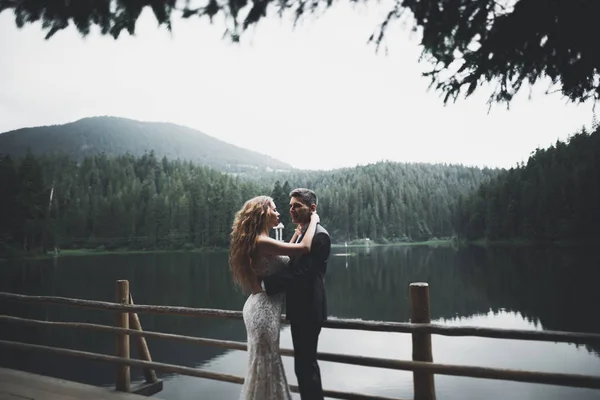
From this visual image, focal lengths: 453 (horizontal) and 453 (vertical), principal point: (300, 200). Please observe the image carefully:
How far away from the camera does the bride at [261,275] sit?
3.12 m

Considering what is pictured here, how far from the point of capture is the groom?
10.2 ft

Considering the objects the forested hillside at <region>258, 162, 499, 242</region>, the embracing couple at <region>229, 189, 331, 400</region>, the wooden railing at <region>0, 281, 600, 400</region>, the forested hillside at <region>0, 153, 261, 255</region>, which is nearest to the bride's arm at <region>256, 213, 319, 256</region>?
the embracing couple at <region>229, 189, 331, 400</region>

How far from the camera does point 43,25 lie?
267cm

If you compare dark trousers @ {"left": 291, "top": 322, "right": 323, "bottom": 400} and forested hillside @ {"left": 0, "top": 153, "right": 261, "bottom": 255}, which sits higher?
forested hillside @ {"left": 0, "top": 153, "right": 261, "bottom": 255}

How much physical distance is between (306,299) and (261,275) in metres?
0.36

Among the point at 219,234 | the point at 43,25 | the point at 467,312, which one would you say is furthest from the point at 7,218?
the point at 43,25

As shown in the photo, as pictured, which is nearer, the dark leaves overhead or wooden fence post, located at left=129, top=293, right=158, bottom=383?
the dark leaves overhead

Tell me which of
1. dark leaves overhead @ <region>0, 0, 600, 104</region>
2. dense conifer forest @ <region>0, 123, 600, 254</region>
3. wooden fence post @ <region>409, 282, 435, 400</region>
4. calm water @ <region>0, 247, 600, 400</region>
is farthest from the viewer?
dense conifer forest @ <region>0, 123, 600, 254</region>

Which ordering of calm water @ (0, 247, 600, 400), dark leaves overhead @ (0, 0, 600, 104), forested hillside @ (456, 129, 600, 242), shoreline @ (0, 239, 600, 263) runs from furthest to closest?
1. shoreline @ (0, 239, 600, 263)
2. forested hillside @ (456, 129, 600, 242)
3. calm water @ (0, 247, 600, 400)
4. dark leaves overhead @ (0, 0, 600, 104)

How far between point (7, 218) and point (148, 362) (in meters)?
57.3

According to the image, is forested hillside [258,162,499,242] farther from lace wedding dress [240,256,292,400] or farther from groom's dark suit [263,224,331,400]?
groom's dark suit [263,224,331,400]

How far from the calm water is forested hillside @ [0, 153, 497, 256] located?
2923 centimetres

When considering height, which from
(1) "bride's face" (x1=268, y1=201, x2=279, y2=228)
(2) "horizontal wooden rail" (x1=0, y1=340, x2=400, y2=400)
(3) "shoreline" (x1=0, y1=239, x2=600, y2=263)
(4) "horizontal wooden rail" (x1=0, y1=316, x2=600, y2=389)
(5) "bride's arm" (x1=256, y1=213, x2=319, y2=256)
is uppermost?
(1) "bride's face" (x1=268, y1=201, x2=279, y2=228)

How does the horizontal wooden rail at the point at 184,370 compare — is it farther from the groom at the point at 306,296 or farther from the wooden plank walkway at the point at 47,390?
the groom at the point at 306,296
